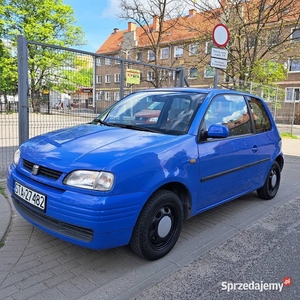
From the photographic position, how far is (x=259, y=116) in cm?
455

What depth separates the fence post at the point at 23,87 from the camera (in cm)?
467

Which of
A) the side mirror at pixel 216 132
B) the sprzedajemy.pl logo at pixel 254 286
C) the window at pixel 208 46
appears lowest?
the sprzedajemy.pl logo at pixel 254 286

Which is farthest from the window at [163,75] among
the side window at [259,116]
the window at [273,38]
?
the window at [273,38]

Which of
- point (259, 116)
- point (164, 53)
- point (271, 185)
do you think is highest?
point (164, 53)

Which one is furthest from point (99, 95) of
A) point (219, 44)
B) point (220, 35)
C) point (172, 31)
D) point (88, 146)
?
point (172, 31)

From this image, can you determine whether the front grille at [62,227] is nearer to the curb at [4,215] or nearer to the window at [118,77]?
the curb at [4,215]

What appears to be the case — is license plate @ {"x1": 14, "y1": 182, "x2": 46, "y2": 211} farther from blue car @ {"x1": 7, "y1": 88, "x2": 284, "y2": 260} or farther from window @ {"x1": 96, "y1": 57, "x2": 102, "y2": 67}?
window @ {"x1": 96, "y1": 57, "x2": 102, "y2": 67}

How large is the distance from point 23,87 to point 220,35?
4.37 metres

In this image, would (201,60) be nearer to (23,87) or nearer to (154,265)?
(23,87)

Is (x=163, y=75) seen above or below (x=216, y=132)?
above

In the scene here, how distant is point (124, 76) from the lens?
21.1 ft

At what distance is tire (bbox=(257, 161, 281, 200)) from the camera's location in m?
4.86

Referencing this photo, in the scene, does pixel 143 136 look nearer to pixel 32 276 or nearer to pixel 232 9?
pixel 32 276

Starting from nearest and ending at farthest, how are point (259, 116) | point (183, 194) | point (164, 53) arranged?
point (183, 194) < point (259, 116) < point (164, 53)
